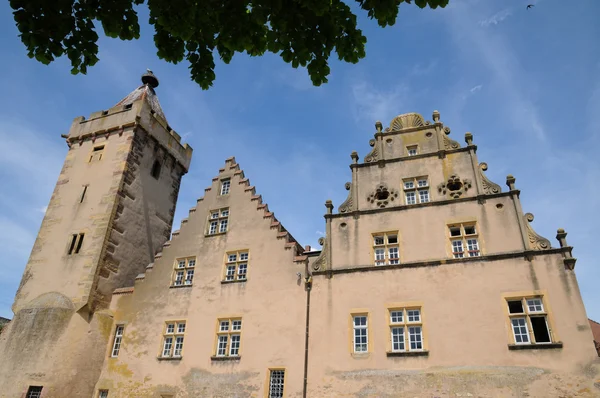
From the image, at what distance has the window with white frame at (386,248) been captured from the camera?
19.4m

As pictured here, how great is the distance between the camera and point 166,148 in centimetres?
3045

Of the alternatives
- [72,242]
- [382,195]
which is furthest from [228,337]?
[72,242]

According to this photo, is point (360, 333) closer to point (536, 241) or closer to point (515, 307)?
point (515, 307)

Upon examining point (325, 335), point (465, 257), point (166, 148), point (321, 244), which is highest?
point (166, 148)

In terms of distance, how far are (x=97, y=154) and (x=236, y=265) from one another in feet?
41.7

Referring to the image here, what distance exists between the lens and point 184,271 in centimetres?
2322

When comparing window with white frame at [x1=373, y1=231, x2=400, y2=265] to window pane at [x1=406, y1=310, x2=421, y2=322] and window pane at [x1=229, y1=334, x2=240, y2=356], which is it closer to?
window pane at [x1=406, y1=310, x2=421, y2=322]

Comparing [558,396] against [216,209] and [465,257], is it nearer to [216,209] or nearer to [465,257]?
[465,257]

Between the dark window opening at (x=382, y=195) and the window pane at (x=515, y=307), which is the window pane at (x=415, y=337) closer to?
the window pane at (x=515, y=307)

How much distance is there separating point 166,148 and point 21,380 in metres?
15.6

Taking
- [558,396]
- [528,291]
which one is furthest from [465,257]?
[558,396]

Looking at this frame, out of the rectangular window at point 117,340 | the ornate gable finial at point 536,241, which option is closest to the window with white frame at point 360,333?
the ornate gable finial at point 536,241

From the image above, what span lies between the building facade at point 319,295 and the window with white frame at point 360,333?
57 mm

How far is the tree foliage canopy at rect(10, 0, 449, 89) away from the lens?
6.38 meters
